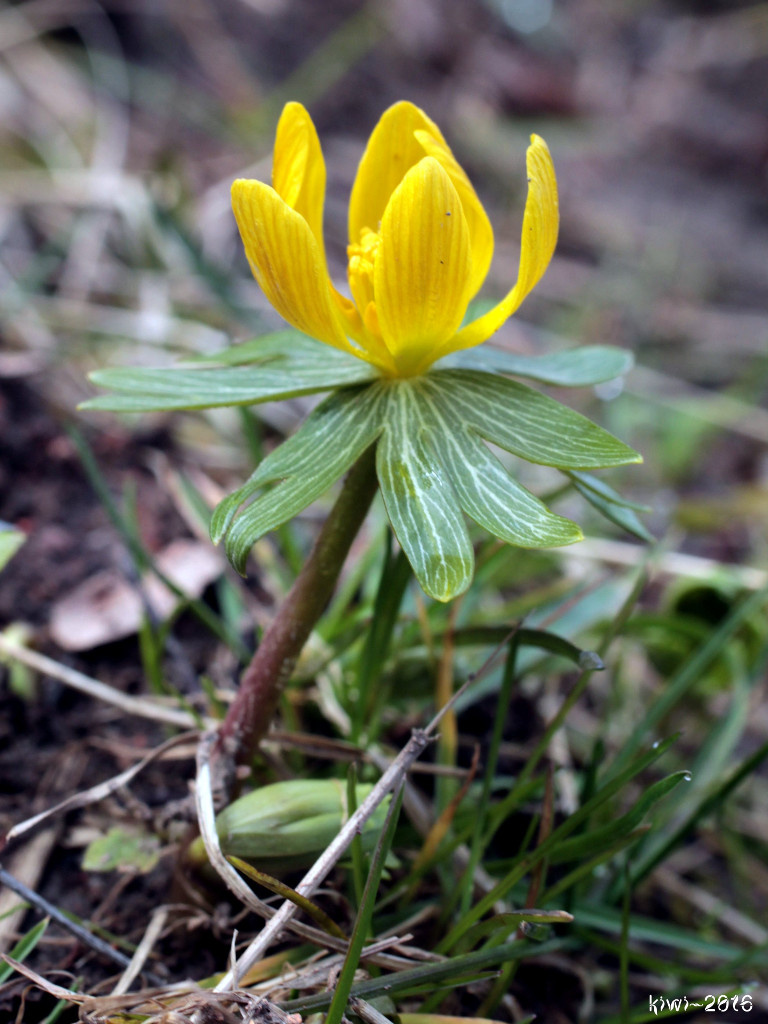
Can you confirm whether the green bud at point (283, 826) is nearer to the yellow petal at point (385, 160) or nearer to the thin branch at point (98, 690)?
the thin branch at point (98, 690)

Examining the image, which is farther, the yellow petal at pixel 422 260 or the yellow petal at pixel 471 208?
the yellow petal at pixel 471 208

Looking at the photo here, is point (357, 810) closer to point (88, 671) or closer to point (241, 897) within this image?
point (241, 897)

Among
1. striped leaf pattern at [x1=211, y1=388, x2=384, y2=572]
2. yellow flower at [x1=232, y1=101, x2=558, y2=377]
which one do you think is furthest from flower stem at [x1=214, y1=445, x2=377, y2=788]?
yellow flower at [x1=232, y1=101, x2=558, y2=377]

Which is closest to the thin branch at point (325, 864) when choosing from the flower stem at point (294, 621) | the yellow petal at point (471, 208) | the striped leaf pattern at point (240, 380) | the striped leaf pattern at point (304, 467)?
the flower stem at point (294, 621)

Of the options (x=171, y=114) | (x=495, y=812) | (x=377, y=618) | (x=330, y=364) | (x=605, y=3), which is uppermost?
(x=605, y=3)

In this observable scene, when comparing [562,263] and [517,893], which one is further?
[562,263]

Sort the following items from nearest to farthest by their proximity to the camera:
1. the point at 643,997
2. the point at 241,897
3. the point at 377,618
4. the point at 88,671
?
the point at 241,897 < the point at 377,618 < the point at 643,997 < the point at 88,671

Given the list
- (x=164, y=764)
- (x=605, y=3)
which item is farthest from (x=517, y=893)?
(x=605, y=3)
